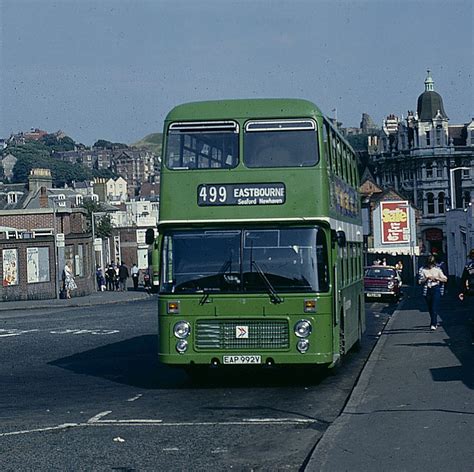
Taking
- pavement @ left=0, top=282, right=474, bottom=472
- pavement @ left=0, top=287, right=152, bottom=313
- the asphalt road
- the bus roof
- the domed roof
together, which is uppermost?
the domed roof

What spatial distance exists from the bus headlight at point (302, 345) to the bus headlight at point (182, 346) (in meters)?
1.60

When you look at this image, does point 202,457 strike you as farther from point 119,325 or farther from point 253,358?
point 119,325

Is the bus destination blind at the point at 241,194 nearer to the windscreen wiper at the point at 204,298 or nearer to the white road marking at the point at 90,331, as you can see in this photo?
the windscreen wiper at the point at 204,298

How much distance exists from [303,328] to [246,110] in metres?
3.29

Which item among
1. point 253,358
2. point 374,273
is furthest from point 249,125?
point 374,273

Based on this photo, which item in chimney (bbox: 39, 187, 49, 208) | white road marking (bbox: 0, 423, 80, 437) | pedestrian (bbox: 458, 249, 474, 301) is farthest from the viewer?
chimney (bbox: 39, 187, 49, 208)

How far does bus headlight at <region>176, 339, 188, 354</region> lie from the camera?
15.7 meters

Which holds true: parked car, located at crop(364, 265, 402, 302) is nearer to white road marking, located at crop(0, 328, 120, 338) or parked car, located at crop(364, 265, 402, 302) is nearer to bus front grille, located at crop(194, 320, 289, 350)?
white road marking, located at crop(0, 328, 120, 338)

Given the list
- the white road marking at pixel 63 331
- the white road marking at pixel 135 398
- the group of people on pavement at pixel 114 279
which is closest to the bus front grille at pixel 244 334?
the white road marking at pixel 135 398

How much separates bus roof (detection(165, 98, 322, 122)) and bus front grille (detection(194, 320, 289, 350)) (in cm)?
299

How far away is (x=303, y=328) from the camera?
1549 cm

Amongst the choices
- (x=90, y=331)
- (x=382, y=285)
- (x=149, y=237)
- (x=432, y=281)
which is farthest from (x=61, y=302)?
(x=149, y=237)

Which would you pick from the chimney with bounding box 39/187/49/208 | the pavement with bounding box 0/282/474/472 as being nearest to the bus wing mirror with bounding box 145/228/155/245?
the pavement with bounding box 0/282/474/472

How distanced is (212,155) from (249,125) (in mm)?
694
